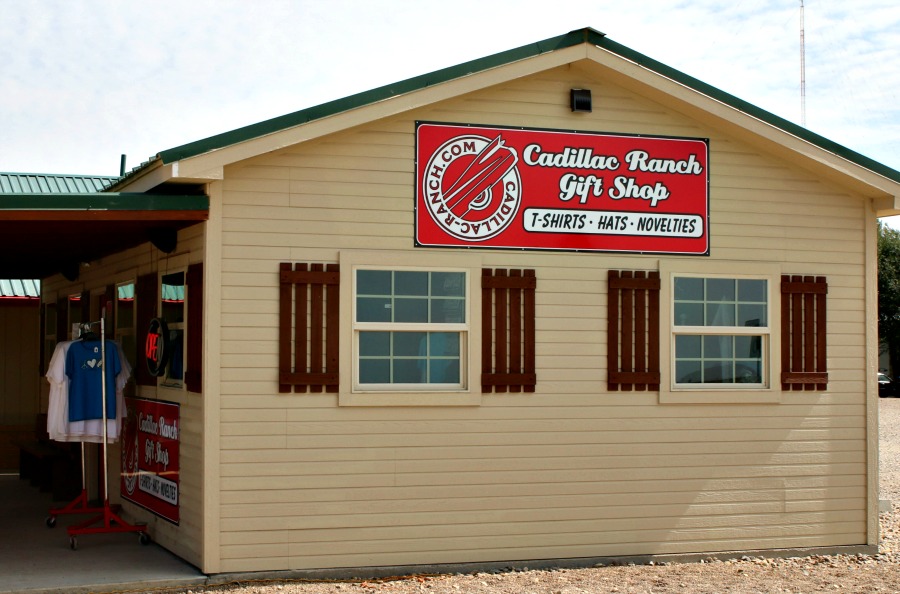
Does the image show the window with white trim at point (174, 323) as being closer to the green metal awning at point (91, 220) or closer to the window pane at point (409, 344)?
the green metal awning at point (91, 220)

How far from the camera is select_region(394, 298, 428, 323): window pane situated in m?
8.81

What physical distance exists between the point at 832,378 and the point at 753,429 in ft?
3.13

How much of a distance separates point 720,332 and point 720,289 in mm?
388

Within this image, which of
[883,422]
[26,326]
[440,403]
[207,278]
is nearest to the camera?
[207,278]

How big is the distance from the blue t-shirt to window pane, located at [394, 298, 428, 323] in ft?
9.24

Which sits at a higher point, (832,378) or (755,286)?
(755,286)

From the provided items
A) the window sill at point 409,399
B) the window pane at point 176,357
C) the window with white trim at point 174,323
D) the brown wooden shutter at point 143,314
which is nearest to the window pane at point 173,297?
the window with white trim at point 174,323

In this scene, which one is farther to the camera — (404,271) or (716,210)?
(716,210)

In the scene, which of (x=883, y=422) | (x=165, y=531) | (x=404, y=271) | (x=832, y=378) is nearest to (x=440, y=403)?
(x=404, y=271)

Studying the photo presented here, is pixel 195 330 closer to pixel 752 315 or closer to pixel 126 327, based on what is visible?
pixel 126 327

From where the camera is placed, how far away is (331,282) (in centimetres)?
859

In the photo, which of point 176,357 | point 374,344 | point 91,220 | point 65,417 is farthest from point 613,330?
point 65,417

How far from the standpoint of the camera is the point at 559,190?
9.27 metres

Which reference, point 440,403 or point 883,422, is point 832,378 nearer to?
point 440,403
